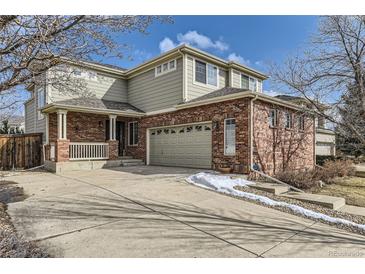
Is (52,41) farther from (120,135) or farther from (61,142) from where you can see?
(120,135)

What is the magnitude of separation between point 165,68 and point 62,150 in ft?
22.0

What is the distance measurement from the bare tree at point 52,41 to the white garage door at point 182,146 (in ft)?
21.2

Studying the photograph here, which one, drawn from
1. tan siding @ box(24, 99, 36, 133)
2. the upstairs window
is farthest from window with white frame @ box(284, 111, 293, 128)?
tan siding @ box(24, 99, 36, 133)

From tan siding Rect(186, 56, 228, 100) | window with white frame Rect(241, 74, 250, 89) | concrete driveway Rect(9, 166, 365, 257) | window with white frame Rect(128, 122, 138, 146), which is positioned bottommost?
concrete driveway Rect(9, 166, 365, 257)

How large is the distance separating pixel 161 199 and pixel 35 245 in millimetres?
3010

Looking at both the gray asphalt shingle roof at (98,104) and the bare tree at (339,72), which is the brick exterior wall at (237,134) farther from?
the bare tree at (339,72)

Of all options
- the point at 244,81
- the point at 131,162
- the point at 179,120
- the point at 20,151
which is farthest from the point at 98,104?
the point at 244,81

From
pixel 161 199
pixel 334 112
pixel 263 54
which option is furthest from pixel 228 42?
pixel 161 199

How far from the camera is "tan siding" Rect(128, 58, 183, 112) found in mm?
12422

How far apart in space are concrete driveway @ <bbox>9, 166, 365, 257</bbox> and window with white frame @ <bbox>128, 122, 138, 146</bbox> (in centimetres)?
883

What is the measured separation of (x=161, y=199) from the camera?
5.95 meters

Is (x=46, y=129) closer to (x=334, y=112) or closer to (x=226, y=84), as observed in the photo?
(x=226, y=84)

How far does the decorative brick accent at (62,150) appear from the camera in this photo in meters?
11.4

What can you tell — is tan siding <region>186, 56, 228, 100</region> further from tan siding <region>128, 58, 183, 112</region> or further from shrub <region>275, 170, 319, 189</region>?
shrub <region>275, 170, 319, 189</region>
